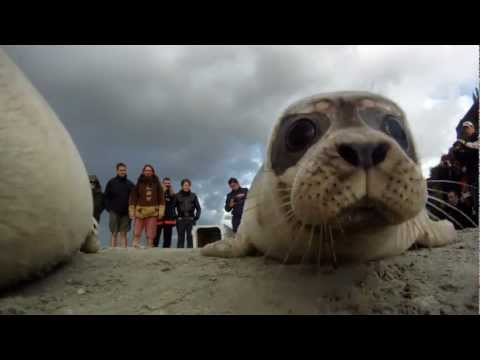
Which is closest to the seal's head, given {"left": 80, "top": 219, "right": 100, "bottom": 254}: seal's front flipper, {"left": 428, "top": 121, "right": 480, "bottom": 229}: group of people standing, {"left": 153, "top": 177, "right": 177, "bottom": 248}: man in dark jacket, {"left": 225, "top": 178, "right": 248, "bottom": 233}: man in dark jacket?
{"left": 80, "top": 219, "right": 100, "bottom": 254}: seal's front flipper

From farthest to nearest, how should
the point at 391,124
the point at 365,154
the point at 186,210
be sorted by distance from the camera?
the point at 186,210
the point at 391,124
the point at 365,154

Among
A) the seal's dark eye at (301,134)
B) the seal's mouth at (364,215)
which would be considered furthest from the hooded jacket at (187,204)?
the seal's mouth at (364,215)

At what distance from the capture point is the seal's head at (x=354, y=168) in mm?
1378

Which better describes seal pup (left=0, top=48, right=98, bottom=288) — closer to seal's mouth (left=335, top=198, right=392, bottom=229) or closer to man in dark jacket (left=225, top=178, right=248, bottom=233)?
seal's mouth (left=335, top=198, right=392, bottom=229)

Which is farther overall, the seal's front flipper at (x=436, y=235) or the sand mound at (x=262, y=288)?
the seal's front flipper at (x=436, y=235)

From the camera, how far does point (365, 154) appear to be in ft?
4.44

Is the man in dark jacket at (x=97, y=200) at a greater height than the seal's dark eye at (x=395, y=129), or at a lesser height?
lesser

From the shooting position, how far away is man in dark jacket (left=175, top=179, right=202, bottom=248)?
6.06m

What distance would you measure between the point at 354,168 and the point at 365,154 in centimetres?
6

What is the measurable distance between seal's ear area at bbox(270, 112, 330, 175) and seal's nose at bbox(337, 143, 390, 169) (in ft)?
1.09

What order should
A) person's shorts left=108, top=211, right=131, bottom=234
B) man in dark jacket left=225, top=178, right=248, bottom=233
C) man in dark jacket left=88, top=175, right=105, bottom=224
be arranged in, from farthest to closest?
man in dark jacket left=88, top=175, right=105, bottom=224 < person's shorts left=108, top=211, right=131, bottom=234 < man in dark jacket left=225, top=178, right=248, bottom=233

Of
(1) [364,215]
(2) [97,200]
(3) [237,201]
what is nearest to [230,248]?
(1) [364,215]

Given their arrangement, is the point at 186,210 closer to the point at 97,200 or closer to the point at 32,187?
the point at 97,200

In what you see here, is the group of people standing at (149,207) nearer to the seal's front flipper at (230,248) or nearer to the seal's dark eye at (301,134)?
the seal's front flipper at (230,248)
